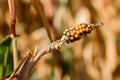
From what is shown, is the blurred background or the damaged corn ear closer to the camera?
the damaged corn ear

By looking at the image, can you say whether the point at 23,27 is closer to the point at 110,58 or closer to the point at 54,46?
the point at 110,58

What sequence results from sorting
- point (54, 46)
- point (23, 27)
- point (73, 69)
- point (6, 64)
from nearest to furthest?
point (54, 46)
point (6, 64)
point (73, 69)
point (23, 27)

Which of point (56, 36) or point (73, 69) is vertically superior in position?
point (56, 36)

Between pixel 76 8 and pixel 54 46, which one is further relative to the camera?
pixel 76 8

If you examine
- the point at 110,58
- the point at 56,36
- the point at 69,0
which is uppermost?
the point at 69,0

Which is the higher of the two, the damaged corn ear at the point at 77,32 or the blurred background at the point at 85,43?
the damaged corn ear at the point at 77,32

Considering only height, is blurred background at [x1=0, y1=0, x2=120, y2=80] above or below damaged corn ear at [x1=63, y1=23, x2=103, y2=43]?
below

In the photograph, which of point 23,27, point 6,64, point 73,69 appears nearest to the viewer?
point 6,64

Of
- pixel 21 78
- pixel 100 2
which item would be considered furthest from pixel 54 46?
pixel 100 2

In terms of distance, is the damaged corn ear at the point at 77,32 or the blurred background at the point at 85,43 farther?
the blurred background at the point at 85,43

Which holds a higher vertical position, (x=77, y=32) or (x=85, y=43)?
(x=77, y=32)

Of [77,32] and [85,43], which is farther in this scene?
[85,43]
